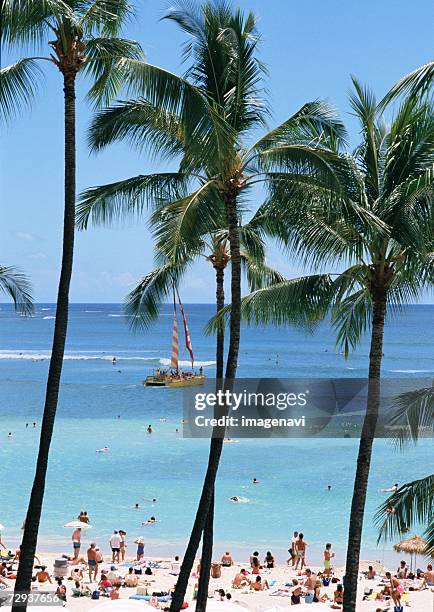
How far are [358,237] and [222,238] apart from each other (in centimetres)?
424

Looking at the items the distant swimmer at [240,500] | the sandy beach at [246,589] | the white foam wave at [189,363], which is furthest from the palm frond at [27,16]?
the white foam wave at [189,363]

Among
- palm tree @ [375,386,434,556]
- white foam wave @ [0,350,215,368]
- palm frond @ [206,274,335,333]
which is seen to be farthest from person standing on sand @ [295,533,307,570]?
white foam wave @ [0,350,215,368]

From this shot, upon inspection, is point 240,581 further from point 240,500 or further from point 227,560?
point 240,500

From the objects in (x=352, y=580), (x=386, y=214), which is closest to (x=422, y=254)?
(x=386, y=214)

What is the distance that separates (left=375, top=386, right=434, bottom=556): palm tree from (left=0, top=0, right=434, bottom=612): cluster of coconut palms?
0.03 metres

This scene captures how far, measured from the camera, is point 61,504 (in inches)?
1331

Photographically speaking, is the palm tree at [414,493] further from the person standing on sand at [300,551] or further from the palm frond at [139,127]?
the person standing on sand at [300,551]

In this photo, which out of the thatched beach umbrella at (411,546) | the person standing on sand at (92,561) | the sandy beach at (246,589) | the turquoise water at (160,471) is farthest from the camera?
the turquoise water at (160,471)

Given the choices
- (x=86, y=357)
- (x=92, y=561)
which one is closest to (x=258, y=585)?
(x=92, y=561)

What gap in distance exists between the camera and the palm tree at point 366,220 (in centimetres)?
1125

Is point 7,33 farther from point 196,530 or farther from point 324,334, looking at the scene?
point 324,334

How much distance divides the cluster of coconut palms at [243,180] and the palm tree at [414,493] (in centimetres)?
3

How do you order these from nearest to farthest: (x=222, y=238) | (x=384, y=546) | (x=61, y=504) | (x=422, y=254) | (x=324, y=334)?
(x=422, y=254) < (x=222, y=238) < (x=384, y=546) < (x=61, y=504) < (x=324, y=334)

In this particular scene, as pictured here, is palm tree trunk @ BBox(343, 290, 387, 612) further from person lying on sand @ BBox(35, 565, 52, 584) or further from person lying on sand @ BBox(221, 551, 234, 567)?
person lying on sand @ BBox(221, 551, 234, 567)
